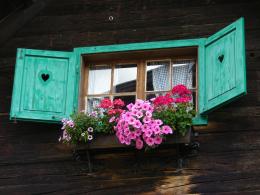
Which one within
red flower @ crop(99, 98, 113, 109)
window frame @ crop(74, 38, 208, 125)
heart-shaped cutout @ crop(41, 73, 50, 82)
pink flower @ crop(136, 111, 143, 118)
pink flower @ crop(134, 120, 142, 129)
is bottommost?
pink flower @ crop(134, 120, 142, 129)

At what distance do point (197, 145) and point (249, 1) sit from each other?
5.51 feet

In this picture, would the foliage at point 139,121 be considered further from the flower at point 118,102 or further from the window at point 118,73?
the window at point 118,73

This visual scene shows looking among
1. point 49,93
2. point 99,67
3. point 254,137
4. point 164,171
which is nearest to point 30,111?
point 49,93

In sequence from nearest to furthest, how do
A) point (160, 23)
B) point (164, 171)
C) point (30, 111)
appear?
point (164, 171)
point (30, 111)
point (160, 23)

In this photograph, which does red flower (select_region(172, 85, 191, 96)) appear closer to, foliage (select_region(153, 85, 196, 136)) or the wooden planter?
foliage (select_region(153, 85, 196, 136))

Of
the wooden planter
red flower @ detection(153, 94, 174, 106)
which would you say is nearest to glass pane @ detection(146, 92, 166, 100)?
red flower @ detection(153, 94, 174, 106)

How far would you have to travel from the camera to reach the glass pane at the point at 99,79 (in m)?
6.73

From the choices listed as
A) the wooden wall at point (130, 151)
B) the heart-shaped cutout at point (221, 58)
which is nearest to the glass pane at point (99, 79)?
the wooden wall at point (130, 151)

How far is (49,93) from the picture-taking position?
645 centimetres

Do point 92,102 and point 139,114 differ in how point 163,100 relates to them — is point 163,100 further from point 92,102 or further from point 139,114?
point 92,102

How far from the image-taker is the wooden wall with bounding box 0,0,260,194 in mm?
5871

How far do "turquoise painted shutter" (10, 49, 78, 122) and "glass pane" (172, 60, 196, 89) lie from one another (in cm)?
98

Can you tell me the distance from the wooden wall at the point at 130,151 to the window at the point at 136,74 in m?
0.18

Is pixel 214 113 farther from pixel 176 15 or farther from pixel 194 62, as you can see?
pixel 176 15
